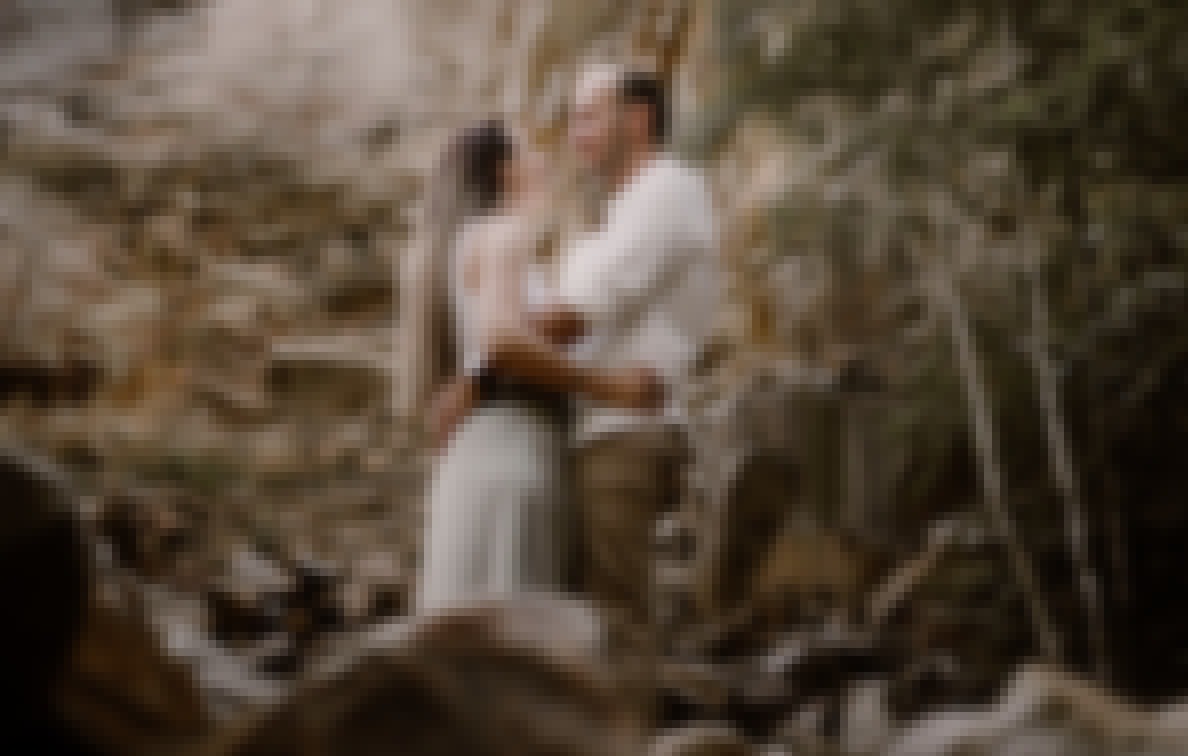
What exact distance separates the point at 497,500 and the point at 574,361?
1.64 feet

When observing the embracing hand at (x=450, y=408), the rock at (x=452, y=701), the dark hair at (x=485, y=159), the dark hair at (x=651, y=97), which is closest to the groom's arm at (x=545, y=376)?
the embracing hand at (x=450, y=408)

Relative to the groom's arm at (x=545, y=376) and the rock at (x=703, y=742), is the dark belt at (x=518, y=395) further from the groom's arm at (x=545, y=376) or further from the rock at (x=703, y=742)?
the rock at (x=703, y=742)

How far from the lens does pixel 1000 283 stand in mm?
4871

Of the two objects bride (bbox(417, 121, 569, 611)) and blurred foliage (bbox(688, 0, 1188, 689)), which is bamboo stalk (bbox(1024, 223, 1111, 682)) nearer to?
blurred foliage (bbox(688, 0, 1188, 689))

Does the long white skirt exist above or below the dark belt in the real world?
below

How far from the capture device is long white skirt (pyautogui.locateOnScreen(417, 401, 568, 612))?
13.3 ft

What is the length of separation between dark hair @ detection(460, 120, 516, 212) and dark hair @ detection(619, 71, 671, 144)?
1.42 feet

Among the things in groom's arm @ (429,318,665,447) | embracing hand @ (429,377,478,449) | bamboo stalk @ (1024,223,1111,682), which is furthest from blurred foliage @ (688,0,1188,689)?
embracing hand @ (429,377,478,449)

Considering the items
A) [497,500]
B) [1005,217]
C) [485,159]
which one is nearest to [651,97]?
[485,159]

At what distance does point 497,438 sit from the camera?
14.0ft

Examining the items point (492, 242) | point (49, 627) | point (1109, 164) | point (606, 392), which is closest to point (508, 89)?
point (492, 242)

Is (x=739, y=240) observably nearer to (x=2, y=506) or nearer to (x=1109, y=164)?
(x=1109, y=164)

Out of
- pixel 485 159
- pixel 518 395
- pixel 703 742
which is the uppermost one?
pixel 485 159

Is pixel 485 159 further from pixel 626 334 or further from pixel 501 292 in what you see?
pixel 626 334
